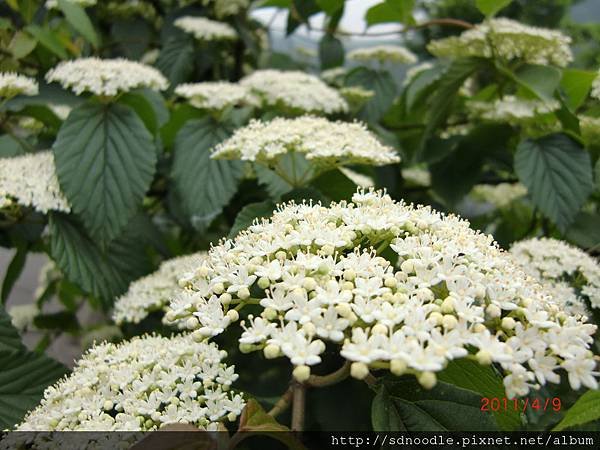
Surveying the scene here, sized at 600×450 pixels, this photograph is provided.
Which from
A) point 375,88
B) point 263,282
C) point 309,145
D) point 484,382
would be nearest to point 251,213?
point 309,145

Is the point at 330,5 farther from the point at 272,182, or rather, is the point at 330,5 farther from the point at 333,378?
the point at 333,378

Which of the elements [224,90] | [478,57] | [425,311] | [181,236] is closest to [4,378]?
[425,311]

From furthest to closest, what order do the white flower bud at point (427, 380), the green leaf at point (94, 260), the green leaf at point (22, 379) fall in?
the green leaf at point (94, 260)
the green leaf at point (22, 379)
the white flower bud at point (427, 380)

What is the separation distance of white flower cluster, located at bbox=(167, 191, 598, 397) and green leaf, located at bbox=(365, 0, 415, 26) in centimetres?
96

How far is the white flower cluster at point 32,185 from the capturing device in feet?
3.25

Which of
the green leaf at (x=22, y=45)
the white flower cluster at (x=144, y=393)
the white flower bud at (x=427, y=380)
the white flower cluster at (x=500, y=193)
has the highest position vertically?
the green leaf at (x=22, y=45)

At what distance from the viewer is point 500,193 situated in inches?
70.0

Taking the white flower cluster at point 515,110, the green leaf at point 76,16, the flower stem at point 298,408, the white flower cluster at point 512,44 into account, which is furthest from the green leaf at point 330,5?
the flower stem at point 298,408

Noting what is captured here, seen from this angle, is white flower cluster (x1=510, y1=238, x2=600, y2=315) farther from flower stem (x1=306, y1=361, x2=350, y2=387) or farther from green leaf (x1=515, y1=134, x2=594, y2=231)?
flower stem (x1=306, y1=361, x2=350, y2=387)

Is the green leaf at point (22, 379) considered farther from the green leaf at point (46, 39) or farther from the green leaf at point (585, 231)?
the green leaf at point (585, 231)

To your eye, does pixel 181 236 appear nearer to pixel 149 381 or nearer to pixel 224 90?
pixel 224 90

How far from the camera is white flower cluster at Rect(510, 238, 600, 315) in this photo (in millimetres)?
889

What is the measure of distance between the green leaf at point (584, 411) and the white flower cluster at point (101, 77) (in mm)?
956

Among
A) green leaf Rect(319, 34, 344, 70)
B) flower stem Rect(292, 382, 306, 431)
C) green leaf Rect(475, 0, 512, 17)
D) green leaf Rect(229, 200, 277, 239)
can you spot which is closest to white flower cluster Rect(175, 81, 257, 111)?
green leaf Rect(229, 200, 277, 239)
